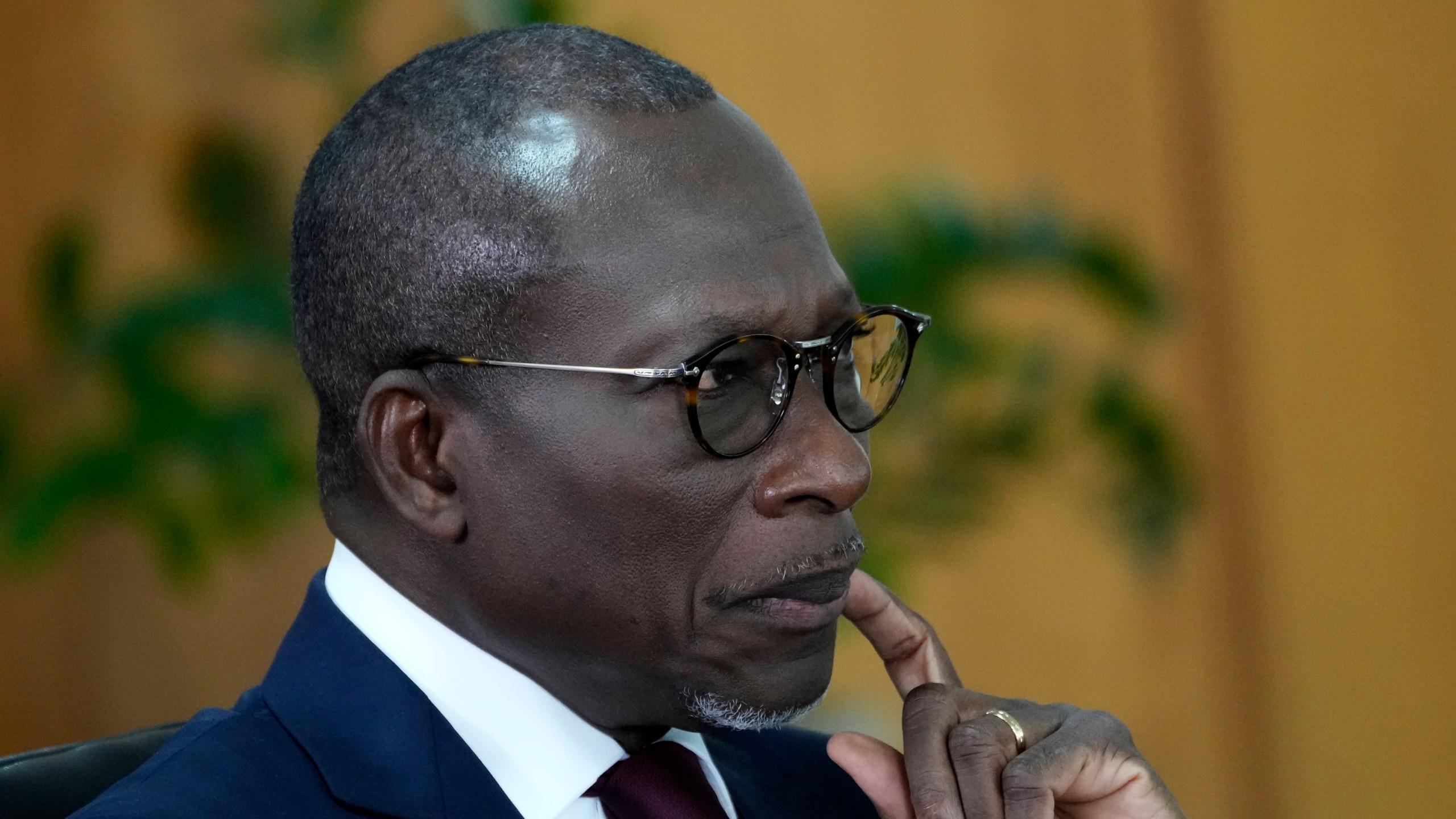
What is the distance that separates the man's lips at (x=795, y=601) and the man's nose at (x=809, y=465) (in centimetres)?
7

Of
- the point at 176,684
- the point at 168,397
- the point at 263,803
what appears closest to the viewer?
the point at 263,803

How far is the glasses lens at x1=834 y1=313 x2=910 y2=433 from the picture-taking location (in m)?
1.60

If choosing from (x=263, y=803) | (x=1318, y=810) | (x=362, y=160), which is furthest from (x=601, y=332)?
(x=1318, y=810)

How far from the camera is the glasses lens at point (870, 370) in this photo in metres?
1.60

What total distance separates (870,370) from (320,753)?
2.39ft

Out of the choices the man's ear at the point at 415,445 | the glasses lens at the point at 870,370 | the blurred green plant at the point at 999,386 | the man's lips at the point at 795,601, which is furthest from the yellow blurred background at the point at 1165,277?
the man's lips at the point at 795,601

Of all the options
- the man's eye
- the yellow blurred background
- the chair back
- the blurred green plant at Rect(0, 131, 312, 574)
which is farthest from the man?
the yellow blurred background

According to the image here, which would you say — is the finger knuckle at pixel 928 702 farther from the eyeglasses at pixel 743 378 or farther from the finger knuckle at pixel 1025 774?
the eyeglasses at pixel 743 378

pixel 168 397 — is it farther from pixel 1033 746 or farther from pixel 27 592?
pixel 1033 746

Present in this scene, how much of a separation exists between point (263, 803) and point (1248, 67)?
330 cm

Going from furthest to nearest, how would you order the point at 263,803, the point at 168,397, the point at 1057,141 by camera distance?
the point at 1057,141 → the point at 168,397 → the point at 263,803

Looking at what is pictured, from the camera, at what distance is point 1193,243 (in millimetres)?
3975

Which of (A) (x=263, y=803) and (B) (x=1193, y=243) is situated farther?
(B) (x=1193, y=243)

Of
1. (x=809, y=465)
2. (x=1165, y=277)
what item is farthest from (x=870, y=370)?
(x=1165, y=277)
